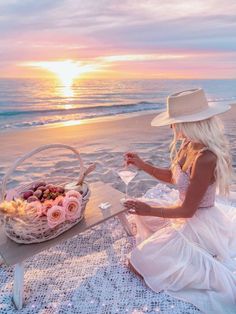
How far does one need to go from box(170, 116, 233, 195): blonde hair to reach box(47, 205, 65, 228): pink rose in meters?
1.04

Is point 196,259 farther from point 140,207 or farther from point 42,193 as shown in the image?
point 42,193

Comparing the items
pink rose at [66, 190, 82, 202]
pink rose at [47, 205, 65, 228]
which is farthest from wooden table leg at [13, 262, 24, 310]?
pink rose at [66, 190, 82, 202]

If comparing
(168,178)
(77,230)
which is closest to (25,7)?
(168,178)

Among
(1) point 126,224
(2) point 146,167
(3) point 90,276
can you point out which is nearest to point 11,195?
(3) point 90,276

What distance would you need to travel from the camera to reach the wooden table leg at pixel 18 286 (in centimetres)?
222

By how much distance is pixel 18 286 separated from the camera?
2.26 meters

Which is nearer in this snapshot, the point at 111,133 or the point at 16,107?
the point at 111,133

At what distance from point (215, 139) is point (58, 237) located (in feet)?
Result: 4.29

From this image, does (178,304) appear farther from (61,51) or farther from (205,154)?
(61,51)

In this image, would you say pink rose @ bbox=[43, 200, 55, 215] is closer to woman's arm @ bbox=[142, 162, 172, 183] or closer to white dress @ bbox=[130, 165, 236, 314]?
white dress @ bbox=[130, 165, 236, 314]

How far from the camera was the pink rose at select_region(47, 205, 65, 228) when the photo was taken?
2.24m

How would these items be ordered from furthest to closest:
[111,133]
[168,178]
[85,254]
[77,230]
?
[111,133] → [168,178] → [85,254] → [77,230]

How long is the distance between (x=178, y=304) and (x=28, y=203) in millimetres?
1215

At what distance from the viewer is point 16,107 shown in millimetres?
12930
